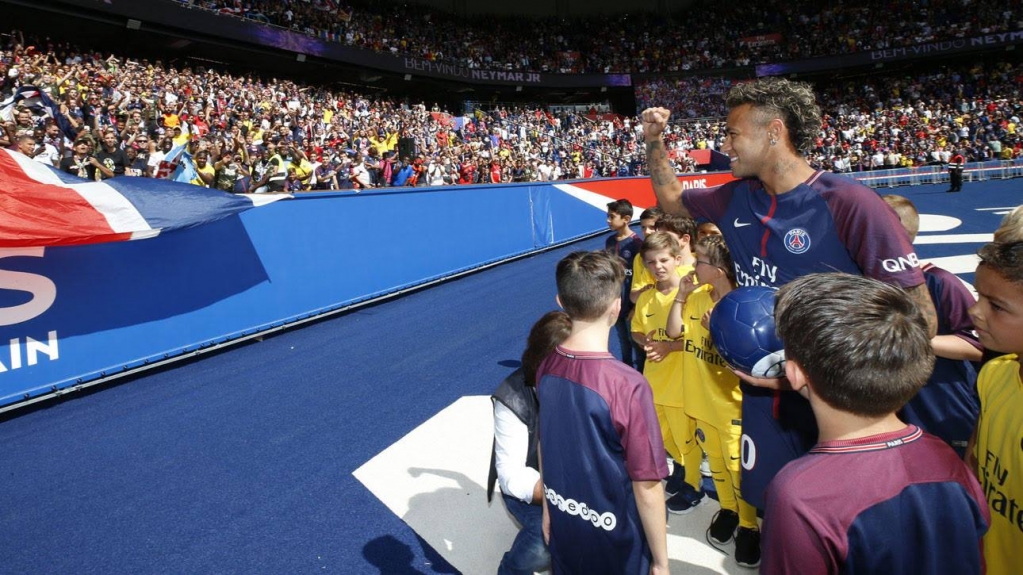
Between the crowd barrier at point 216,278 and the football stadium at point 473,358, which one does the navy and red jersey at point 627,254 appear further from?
the crowd barrier at point 216,278

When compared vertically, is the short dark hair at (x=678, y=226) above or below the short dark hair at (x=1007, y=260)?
below

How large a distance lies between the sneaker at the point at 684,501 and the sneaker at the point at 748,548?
0.59m

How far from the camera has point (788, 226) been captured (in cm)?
234

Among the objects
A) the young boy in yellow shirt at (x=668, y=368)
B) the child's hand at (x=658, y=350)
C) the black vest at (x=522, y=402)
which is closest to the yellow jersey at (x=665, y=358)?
the young boy in yellow shirt at (x=668, y=368)

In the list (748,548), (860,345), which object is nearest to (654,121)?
(860,345)

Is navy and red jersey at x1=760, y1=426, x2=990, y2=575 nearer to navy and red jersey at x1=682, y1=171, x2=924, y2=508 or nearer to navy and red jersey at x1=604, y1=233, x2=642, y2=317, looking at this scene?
navy and red jersey at x1=682, y1=171, x2=924, y2=508

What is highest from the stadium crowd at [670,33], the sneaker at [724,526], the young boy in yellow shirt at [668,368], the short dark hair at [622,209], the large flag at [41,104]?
the stadium crowd at [670,33]

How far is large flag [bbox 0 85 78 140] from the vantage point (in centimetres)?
1141

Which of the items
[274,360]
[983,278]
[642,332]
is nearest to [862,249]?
[983,278]

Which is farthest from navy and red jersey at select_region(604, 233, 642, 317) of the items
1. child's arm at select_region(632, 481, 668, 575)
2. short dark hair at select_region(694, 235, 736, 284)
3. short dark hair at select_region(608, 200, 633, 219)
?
child's arm at select_region(632, 481, 668, 575)

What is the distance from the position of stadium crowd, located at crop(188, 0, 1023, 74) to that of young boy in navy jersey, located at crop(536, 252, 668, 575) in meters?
31.3

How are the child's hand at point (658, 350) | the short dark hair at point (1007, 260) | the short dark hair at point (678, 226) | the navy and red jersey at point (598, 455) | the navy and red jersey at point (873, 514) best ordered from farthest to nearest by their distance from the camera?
the short dark hair at point (678, 226) → the child's hand at point (658, 350) → the navy and red jersey at point (598, 455) → the short dark hair at point (1007, 260) → the navy and red jersey at point (873, 514)

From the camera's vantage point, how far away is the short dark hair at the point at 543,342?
7.86 ft

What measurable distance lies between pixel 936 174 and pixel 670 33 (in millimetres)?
22963
